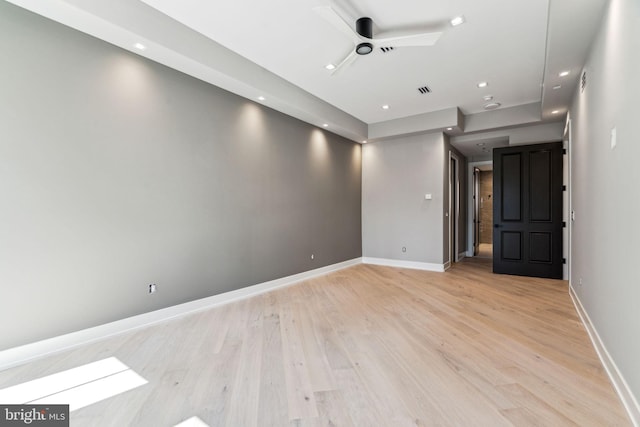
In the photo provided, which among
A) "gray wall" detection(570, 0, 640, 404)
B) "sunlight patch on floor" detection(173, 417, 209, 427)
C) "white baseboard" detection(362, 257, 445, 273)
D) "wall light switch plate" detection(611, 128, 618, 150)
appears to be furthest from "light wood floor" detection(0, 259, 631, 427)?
"white baseboard" detection(362, 257, 445, 273)

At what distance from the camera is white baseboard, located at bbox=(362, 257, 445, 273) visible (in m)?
6.00

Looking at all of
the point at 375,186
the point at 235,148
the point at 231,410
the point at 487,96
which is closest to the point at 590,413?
the point at 231,410

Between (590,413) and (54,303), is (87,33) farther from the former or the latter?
(590,413)

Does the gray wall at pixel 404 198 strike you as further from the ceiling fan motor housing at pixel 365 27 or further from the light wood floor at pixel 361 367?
the ceiling fan motor housing at pixel 365 27

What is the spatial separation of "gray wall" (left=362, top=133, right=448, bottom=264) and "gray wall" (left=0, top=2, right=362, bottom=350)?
286 centimetres

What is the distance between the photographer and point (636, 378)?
165 cm

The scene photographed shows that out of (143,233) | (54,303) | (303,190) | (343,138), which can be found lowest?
(54,303)

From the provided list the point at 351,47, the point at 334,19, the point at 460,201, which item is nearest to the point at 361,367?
the point at 334,19

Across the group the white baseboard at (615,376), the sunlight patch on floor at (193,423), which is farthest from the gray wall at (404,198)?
the sunlight patch on floor at (193,423)

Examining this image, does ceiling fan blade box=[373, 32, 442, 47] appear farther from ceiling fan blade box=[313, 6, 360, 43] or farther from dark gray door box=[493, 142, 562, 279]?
dark gray door box=[493, 142, 562, 279]

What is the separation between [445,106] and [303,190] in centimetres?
311

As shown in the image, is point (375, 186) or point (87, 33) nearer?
point (87, 33)

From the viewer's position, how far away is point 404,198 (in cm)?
642

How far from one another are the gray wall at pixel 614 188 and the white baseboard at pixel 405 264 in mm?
2812
